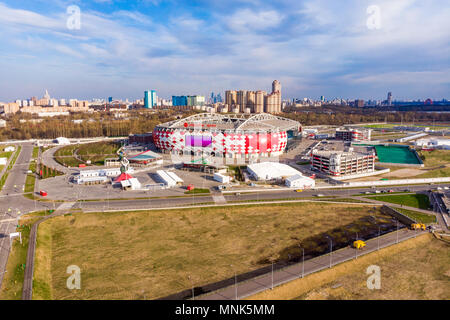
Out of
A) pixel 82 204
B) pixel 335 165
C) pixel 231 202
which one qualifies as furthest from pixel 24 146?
pixel 335 165

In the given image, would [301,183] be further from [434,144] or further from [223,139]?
[434,144]

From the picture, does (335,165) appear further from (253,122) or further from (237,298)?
(237,298)

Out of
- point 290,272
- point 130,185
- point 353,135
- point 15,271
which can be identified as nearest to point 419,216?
point 290,272

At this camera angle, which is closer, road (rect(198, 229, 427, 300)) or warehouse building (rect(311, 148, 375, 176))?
road (rect(198, 229, 427, 300))

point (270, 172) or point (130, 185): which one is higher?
point (270, 172)

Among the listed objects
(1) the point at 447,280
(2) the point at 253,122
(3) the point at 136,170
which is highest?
(2) the point at 253,122

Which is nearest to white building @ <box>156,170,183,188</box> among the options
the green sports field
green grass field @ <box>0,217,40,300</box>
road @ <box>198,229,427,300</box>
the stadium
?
the stadium

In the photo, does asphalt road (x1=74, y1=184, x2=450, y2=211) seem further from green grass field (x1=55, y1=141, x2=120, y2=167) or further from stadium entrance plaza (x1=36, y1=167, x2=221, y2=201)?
green grass field (x1=55, y1=141, x2=120, y2=167)
